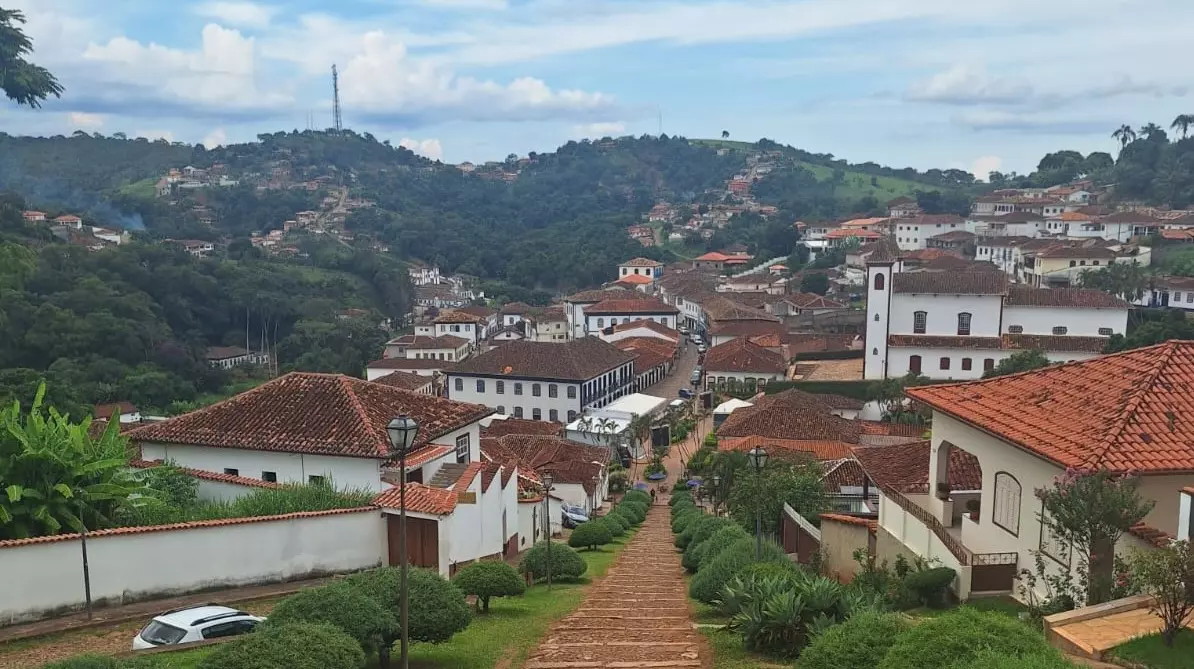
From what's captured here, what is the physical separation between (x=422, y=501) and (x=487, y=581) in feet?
7.21

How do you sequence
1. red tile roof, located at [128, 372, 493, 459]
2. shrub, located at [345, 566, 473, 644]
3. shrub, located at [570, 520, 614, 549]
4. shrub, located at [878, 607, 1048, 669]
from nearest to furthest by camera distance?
shrub, located at [878, 607, 1048, 669], shrub, located at [345, 566, 473, 644], red tile roof, located at [128, 372, 493, 459], shrub, located at [570, 520, 614, 549]

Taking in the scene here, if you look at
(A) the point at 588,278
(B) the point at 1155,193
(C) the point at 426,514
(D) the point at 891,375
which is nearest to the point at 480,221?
(A) the point at 588,278

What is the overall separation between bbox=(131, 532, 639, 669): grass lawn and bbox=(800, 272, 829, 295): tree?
62785 mm

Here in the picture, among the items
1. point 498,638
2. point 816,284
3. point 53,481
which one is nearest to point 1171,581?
point 498,638

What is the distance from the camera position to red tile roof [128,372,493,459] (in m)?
15.8

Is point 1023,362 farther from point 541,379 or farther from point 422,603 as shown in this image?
point 422,603

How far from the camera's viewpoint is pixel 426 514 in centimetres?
1322

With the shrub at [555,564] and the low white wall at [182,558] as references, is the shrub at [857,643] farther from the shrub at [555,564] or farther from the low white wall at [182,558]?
the shrub at [555,564]

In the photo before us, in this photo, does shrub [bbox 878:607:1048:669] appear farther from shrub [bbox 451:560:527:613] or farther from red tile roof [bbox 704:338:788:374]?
red tile roof [bbox 704:338:788:374]

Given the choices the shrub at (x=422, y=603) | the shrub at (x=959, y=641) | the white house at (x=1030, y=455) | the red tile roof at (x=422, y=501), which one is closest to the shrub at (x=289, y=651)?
the shrub at (x=422, y=603)

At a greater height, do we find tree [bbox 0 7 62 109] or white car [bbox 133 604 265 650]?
tree [bbox 0 7 62 109]

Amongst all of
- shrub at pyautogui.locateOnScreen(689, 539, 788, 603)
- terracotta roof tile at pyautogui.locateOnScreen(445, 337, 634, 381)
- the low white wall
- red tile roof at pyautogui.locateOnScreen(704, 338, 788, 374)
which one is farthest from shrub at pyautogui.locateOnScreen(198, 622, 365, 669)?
red tile roof at pyautogui.locateOnScreen(704, 338, 788, 374)

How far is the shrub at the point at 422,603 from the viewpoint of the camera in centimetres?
856

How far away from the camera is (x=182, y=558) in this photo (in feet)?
37.6
